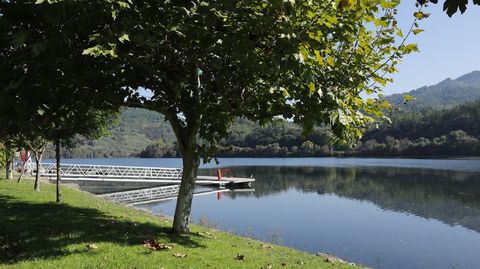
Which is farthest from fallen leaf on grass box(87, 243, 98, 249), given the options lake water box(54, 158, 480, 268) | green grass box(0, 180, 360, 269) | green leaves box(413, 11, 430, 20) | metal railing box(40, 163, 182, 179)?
metal railing box(40, 163, 182, 179)

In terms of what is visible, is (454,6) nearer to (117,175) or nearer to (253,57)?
(253,57)

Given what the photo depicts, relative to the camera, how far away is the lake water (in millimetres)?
26719

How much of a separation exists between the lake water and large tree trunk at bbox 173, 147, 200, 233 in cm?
1285

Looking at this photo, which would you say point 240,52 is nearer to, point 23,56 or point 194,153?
point 23,56

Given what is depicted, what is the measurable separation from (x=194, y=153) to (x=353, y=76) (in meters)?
5.95

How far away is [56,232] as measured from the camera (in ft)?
41.4

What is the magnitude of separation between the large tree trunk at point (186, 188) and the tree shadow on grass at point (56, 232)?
513 mm

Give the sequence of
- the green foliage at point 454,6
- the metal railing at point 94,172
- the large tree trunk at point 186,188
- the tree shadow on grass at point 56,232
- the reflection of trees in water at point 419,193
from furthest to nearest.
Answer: the metal railing at point 94,172, the reflection of trees in water at point 419,193, the large tree trunk at point 186,188, the tree shadow on grass at point 56,232, the green foliage at point 454,6

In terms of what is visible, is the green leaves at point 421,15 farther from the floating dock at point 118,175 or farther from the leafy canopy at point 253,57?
the floating dock at point 118,175

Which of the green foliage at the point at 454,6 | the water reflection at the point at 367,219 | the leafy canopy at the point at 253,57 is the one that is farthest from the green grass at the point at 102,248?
the water reflection at the point at 367,219

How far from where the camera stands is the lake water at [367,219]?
2672cm

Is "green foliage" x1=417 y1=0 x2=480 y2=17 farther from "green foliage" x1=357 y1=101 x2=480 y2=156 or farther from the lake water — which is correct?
"green foliage" x1=357 y1=101 x2=480 y2=156

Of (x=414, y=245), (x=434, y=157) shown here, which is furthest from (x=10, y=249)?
(x=434, y=157)

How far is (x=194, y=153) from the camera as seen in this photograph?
1469 cm
